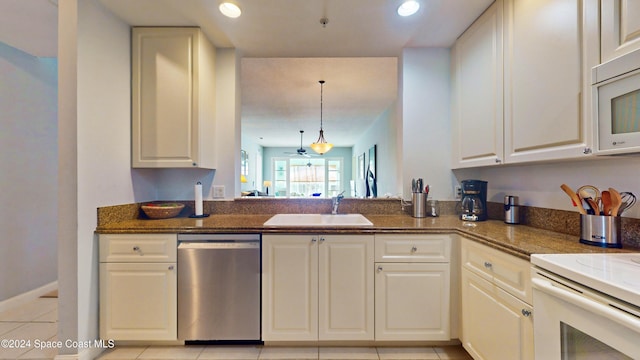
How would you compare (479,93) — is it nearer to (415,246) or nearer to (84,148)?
(415,246)

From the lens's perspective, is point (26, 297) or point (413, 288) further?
point (26, 297)

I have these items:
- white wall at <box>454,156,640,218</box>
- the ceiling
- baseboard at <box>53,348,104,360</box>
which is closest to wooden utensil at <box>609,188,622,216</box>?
white wall at <box>454,156,640,218</box>

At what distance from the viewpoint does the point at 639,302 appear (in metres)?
0.70

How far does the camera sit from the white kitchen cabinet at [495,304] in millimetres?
1161

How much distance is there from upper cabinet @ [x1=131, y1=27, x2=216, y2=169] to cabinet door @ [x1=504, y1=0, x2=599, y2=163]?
6.89 feet

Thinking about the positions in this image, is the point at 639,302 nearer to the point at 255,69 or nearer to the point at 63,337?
the point at 63,337

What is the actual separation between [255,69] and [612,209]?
3.18m

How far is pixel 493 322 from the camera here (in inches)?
53.4

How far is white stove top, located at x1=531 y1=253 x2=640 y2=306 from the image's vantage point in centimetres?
75

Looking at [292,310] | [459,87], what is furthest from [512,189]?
[292,310]

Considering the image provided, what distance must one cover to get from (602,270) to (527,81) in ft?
3.37

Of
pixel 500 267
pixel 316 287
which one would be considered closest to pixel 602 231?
pixel 500 267

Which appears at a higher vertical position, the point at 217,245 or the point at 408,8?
the point at 408,8

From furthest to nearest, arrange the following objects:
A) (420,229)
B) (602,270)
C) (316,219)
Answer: (316,219)
(420,229)
(602,270)
